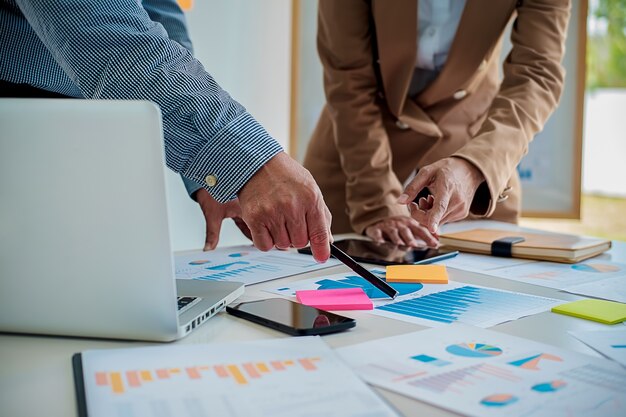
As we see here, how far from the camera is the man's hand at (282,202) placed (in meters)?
0.80

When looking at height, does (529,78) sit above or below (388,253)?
above

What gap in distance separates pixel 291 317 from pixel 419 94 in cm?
108

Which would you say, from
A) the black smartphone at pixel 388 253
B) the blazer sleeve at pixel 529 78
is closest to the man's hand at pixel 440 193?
the black smartphone at pixel 388 253

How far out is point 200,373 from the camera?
0.57 metres

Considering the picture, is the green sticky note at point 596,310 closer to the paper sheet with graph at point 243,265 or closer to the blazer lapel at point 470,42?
the paper sheet with graph at point 243,265

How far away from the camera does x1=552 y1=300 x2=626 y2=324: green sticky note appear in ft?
2.61

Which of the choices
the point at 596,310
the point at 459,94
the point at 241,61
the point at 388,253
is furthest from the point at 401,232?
the point at 241,61

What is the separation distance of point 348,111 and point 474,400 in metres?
1.21

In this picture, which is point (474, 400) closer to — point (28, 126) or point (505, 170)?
point (28, 126)

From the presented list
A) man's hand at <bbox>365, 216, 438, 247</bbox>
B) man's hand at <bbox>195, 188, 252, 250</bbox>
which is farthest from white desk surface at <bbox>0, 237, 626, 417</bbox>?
man's hand at <bbox>365, 216, 438, 247</bbox>

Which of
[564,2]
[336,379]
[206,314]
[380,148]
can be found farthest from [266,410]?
[564,2]

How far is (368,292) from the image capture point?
36.5 inches

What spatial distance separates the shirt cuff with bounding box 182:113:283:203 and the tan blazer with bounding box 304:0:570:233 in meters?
0.73

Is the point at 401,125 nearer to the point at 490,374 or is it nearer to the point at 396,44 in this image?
the point at 396,44
